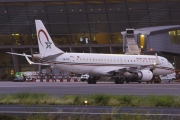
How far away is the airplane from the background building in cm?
2006

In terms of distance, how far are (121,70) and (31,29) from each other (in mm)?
31075

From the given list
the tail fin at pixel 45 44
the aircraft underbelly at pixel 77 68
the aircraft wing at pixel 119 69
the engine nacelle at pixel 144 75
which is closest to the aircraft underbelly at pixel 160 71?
the aircraft wing at pixel 119 69

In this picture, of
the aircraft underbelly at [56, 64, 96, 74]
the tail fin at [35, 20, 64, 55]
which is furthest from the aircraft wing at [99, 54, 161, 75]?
the tail fin at [35, 20, 64, 55]

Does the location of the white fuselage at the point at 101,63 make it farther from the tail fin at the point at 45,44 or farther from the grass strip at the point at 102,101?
the grass strip at the point at 102,101

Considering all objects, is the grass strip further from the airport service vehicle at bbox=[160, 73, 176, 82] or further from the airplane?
the airport service vehicle at bbox=[160, 73, 176, 82]

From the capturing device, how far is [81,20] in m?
81.6

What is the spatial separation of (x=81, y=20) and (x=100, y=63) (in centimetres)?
2615

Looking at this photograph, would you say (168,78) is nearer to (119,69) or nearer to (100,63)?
(119,69)

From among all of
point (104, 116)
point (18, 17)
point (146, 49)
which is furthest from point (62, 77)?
point (104, 116)

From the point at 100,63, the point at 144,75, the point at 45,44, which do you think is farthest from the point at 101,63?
the point at 45,44

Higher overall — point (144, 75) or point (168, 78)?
point (144, 75)

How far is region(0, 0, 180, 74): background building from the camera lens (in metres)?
79.1

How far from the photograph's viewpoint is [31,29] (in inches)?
3295

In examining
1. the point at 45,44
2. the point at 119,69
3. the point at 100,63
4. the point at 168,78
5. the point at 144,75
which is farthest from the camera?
the point at 168,78
